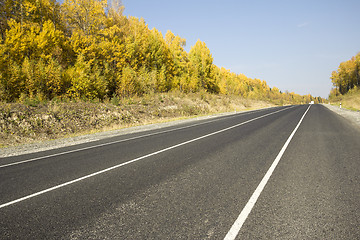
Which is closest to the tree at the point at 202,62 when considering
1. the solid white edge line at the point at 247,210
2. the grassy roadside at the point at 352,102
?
the grassy roadside at the point at 352,102

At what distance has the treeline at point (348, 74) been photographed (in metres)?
76.4

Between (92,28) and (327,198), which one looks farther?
(92,28)

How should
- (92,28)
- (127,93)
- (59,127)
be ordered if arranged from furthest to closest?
(127,93), (92,28), (59,127)

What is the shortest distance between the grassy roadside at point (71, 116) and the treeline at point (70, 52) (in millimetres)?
1878

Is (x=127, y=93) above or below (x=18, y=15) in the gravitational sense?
below

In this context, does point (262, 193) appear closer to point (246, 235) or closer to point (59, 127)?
point (246, 235)

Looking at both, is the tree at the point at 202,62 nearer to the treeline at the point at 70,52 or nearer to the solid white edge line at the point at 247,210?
the treeline at the point at 70,52

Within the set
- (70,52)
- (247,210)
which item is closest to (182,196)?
(247,210)

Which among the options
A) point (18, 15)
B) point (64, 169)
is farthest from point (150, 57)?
point (64, 169)

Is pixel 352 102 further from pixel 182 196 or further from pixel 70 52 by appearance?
pixel 70 52

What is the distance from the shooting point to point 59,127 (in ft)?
45.7

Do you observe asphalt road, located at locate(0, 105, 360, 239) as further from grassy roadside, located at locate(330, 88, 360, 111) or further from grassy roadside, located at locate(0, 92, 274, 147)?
grassy roadside, located at locate(330, 88, 360, 111)

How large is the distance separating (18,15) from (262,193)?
23687 mm

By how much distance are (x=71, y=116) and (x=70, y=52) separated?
987 centimetres
